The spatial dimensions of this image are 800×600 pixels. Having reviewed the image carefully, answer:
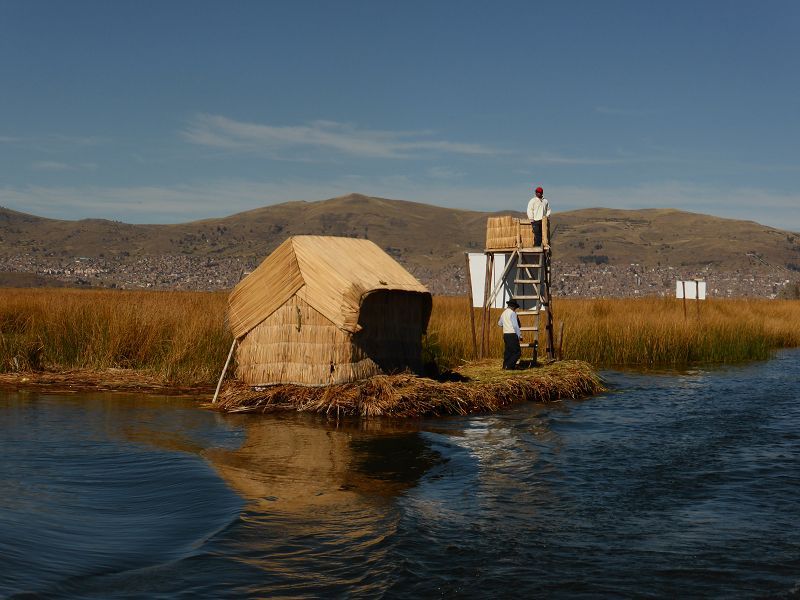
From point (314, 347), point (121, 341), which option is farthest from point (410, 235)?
point (314, 347)

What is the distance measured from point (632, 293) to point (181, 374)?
74.7m

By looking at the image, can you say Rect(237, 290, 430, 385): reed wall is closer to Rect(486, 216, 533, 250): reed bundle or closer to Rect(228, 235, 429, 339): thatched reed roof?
Rect(228, 235, 429, 339): thatched reed roof

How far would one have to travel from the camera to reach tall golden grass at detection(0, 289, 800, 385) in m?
15.4

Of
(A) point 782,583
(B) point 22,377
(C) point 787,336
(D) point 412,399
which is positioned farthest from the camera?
(C) point 787,336

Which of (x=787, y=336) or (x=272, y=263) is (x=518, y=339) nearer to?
(x=272, y=263)

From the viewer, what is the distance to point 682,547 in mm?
7090

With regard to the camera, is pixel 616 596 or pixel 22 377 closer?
pixel 616 596

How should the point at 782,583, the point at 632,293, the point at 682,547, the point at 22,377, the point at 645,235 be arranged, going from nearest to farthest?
the point at 782,583
the point at 682,547
the point at 22,377
the point at 632,293
the point at 645,235

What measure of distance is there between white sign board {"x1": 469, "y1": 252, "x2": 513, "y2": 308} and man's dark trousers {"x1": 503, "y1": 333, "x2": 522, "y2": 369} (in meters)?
1.74

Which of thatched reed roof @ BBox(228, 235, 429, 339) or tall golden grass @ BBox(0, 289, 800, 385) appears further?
tall golden grass @ BBox(0, 289, 800, 385)

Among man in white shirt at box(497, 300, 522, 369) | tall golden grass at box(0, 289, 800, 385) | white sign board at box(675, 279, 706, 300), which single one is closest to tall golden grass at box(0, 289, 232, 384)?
tall golden grass at box(0, 289, 800, 385)

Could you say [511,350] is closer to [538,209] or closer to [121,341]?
[538,209]

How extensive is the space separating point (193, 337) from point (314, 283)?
3324 millimetres

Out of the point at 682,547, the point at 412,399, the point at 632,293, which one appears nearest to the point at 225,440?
the point at 412,399
